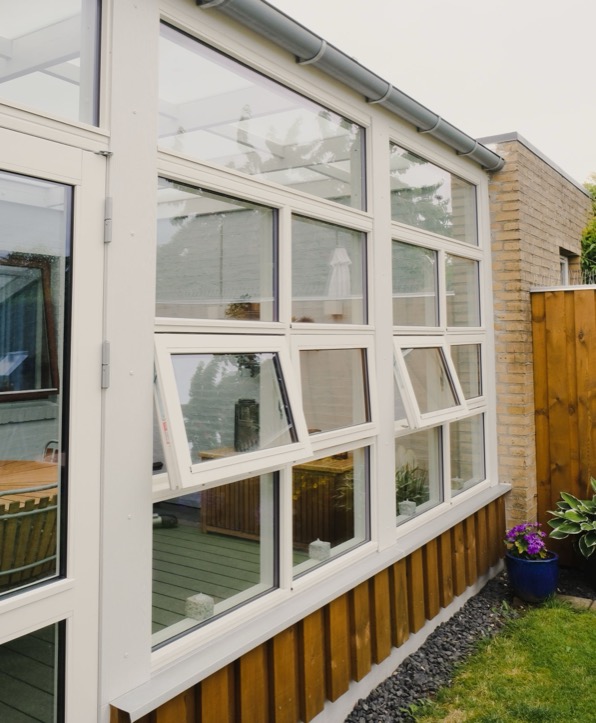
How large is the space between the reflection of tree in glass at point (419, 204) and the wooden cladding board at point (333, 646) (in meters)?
2.24

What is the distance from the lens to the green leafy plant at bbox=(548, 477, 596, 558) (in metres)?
4.63

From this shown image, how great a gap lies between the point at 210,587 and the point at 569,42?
58.2ft

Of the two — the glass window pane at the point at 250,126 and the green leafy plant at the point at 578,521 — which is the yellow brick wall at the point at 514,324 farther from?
the glass window pane at the point at 250,126

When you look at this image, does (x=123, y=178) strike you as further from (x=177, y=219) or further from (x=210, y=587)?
(x=210, y=587)

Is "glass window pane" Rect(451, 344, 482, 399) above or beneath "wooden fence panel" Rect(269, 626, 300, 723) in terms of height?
above

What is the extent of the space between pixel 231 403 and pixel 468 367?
2.97 metres

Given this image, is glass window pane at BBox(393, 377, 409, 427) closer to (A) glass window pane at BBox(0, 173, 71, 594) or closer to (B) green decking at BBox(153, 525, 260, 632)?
(B) green decking at BBox(153, 525, 260, 632)

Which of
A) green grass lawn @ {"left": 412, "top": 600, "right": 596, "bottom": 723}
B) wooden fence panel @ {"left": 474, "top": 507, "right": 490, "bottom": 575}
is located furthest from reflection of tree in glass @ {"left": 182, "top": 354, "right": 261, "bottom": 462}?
wooden fence panel @ {"left": 474, "top": 507, "right": 490, "bottom": 575}

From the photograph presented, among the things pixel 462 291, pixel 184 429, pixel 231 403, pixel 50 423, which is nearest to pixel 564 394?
pixel 462 291

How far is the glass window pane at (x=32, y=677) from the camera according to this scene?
175 centimetres

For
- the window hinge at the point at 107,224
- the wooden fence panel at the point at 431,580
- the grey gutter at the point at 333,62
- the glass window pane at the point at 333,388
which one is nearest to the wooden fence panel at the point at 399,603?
the wooden fence panel at the point at 431,580

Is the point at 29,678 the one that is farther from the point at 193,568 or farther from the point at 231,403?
the point at 231,403

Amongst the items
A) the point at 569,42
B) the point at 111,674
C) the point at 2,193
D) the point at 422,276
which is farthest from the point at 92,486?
the point at 569,42

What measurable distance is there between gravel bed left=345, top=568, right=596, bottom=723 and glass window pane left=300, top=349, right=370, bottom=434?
5.09 ft
